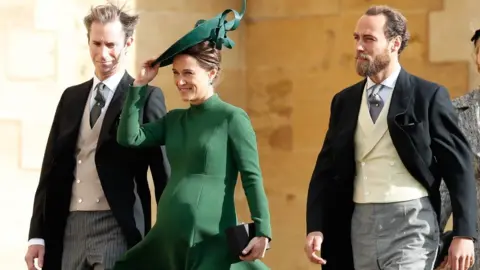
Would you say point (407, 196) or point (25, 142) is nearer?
point (407, 196)

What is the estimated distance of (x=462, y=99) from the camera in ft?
21.0

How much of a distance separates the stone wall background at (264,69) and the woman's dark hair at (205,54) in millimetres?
2009

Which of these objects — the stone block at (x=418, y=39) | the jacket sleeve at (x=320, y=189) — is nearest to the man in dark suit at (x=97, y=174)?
the jacket sleeve at (x=320, y=189)

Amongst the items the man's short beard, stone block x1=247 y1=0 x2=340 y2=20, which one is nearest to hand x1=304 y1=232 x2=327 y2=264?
the man's short beard

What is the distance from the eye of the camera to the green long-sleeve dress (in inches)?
219

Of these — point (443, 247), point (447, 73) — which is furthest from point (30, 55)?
point (443, 247)

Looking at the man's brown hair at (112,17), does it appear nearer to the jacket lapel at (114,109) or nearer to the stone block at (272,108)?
the jacket lapel at (114,109)

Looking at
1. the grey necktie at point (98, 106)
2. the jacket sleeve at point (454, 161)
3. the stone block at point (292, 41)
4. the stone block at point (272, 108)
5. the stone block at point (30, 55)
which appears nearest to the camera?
the jacket sleeve at point (454, 161)

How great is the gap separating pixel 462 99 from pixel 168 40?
7.62 feet

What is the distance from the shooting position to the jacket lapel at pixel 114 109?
600 centimetres

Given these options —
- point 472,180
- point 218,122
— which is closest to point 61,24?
point 218,122

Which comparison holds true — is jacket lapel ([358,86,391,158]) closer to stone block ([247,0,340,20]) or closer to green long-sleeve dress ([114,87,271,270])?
green long-sleeve dress ([114,87,271,270])

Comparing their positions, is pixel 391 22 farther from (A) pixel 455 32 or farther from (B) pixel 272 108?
(B) pixel 272 108

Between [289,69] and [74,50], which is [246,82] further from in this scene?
[74,50]
